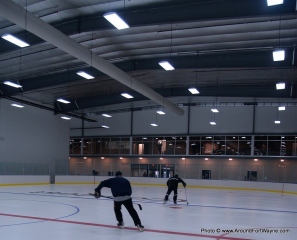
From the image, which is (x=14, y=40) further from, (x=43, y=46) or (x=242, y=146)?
(x=242, y=146)

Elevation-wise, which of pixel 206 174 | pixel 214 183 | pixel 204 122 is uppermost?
pixel 204 122

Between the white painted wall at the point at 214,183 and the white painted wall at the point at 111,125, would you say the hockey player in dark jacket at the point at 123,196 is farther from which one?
the white painted wall at the point at 111,125

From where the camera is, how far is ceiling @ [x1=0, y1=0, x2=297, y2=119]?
13.4 m

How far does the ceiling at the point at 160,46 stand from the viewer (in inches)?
526

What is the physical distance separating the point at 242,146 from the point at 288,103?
6.75 m

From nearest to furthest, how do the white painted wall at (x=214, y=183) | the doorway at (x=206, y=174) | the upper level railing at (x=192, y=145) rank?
the white painted wall at (x=214, y=183)
the upper level railing at (x=192, y=145)
the doorway at (x=206, y=174)

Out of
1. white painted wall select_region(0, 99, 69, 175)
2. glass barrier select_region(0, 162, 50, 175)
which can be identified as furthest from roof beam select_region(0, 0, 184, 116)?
white painted wall select_region(0, 99, 69, 175)

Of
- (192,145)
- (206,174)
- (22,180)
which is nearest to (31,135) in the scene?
(22,180)

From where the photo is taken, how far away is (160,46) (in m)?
18.0

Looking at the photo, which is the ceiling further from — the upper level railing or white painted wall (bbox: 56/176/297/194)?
white painted wall (bbox: 56/176/297/194)

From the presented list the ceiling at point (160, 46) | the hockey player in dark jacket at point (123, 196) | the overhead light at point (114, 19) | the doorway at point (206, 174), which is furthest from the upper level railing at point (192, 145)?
the hockey player in dark jacket at point (123, 196)

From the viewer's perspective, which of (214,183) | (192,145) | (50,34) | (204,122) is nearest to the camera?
(50,34)

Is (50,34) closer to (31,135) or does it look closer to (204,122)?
(31,135)

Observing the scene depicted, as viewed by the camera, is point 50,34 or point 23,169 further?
point 23,169
